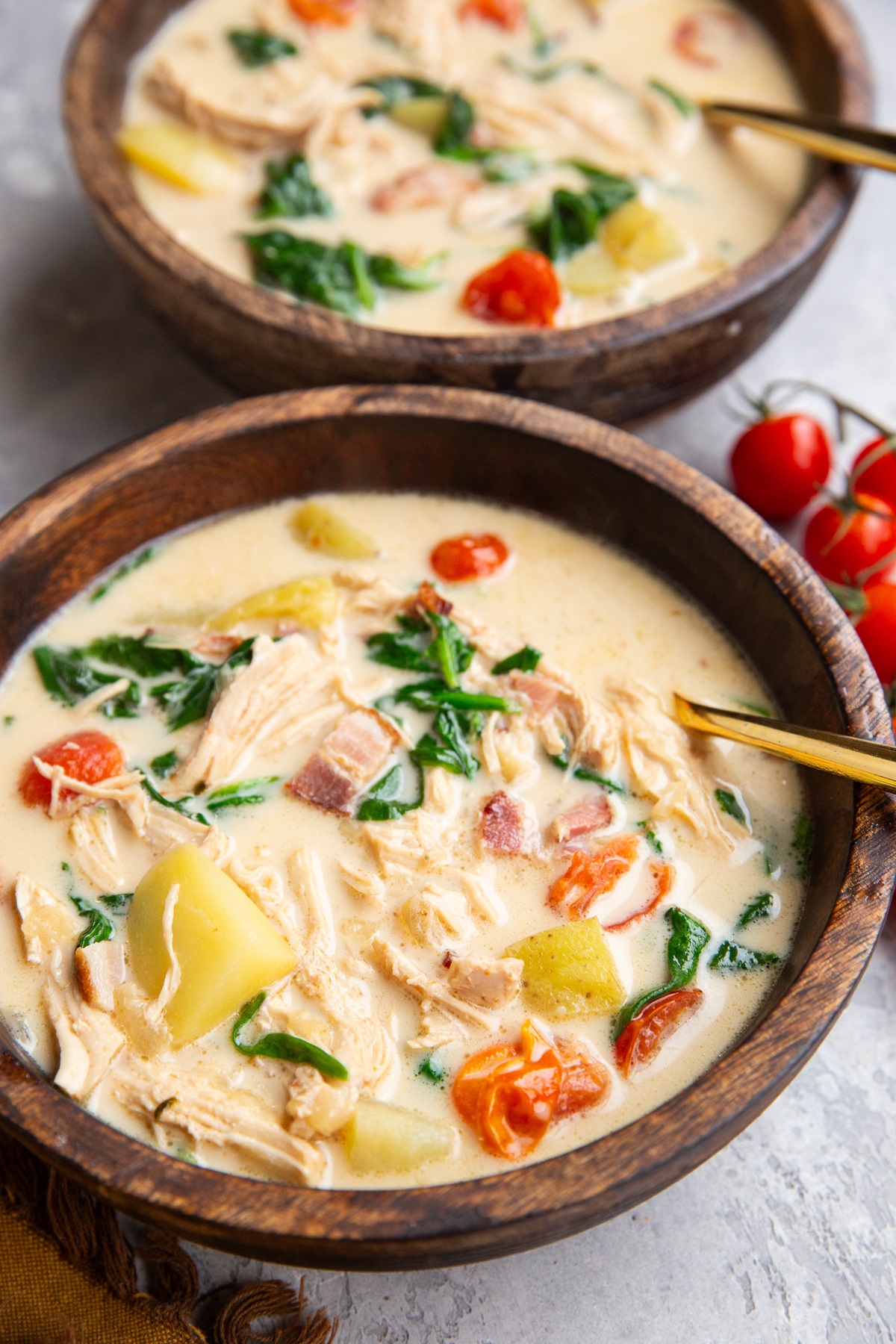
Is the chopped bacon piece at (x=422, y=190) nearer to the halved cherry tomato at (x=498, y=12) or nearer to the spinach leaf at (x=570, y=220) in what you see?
the spinach leaf at (x=570, y=220)

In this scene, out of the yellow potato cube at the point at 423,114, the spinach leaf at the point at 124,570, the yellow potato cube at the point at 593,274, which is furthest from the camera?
the yellow potato cube at the point at 423,114

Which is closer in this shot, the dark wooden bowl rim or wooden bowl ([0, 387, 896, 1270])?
wooden bowl ([0, 387, 896, 1270])

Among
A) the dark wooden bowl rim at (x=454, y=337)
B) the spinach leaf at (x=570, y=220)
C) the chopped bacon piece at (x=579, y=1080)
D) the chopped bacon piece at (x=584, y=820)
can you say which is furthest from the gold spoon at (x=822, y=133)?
the chopped bacon piece at (x=579, y=1080)

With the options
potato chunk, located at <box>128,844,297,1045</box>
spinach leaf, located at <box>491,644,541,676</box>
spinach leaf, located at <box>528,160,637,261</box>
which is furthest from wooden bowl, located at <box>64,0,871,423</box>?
potato chunk, located at <box>128,844,297,1045</box>

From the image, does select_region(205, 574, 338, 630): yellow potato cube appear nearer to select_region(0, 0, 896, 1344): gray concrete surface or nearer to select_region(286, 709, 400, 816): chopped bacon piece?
select_region(286, 709, 400, 816): chopped bacon piece

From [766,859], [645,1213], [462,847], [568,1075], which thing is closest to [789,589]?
[766,859]

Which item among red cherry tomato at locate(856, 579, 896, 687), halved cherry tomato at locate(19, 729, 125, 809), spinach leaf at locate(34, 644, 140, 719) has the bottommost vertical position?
red cherry tomato at locate(856, 579, 896, 687)

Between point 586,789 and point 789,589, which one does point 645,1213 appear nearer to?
point 586,789
